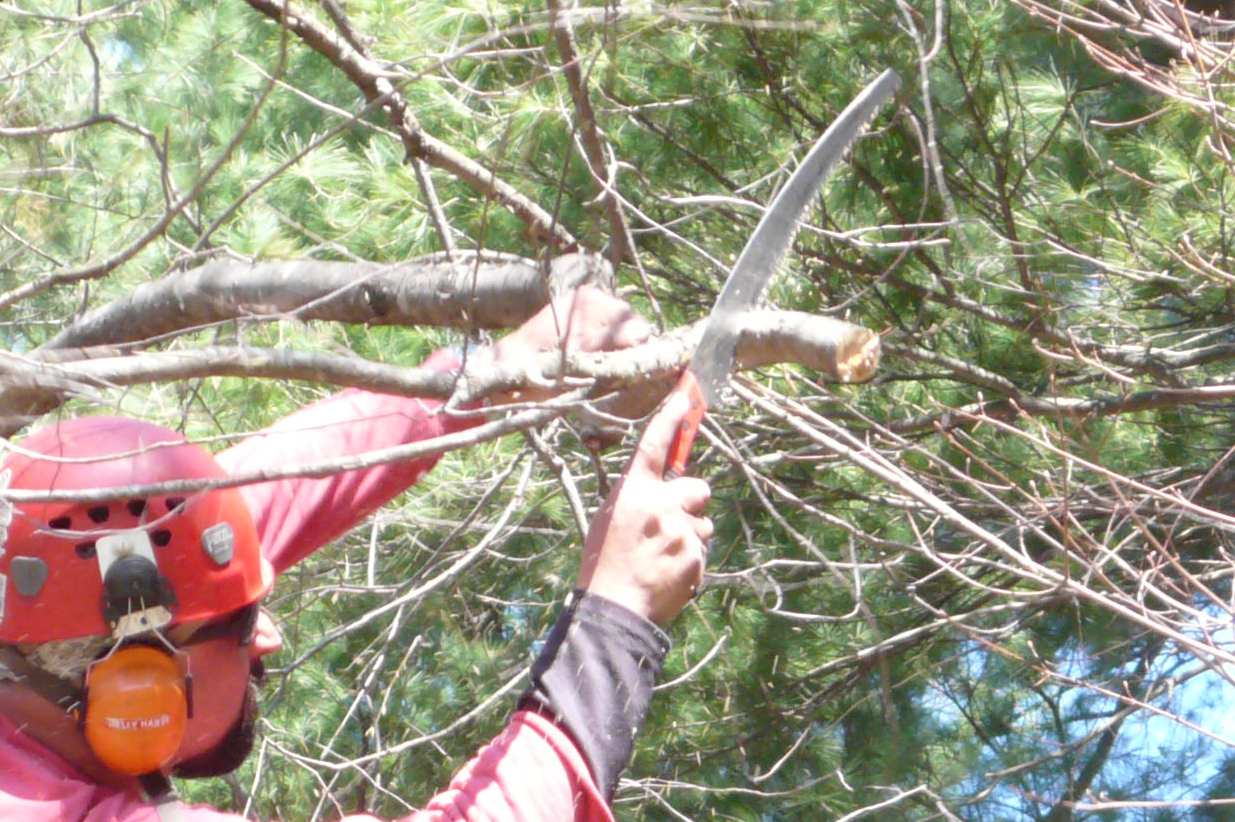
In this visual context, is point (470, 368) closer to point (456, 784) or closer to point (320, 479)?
point (456, 784)

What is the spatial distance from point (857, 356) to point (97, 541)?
1080 millimetres

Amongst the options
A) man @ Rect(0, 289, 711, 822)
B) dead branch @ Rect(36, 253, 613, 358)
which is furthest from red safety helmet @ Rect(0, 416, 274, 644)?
dead branch @ Rect(36, 253, 613, 358)

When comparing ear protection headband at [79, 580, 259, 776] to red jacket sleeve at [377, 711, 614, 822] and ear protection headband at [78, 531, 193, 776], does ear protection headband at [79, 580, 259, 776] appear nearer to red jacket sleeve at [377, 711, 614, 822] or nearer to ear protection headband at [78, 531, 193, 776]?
ear protection headband at [78, 531, 193, 776]

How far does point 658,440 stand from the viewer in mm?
1729

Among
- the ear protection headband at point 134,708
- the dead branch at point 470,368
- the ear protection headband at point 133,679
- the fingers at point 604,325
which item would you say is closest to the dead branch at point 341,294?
the fingers at point 604,325

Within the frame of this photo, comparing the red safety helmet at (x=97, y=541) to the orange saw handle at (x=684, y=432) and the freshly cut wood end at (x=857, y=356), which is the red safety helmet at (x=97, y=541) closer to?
the orange saw handle at (x=684, y=432)

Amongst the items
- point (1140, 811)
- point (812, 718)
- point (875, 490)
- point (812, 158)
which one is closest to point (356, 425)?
point (812, 158)

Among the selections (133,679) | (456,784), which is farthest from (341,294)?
(456,784)

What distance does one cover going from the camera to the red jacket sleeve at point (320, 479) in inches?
89.4

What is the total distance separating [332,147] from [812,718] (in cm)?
271

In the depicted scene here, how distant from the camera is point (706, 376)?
1.88 meters

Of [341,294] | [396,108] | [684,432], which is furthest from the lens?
[396,108]

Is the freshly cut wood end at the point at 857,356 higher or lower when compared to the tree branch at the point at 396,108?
lower

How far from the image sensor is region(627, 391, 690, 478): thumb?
67.8 inches
